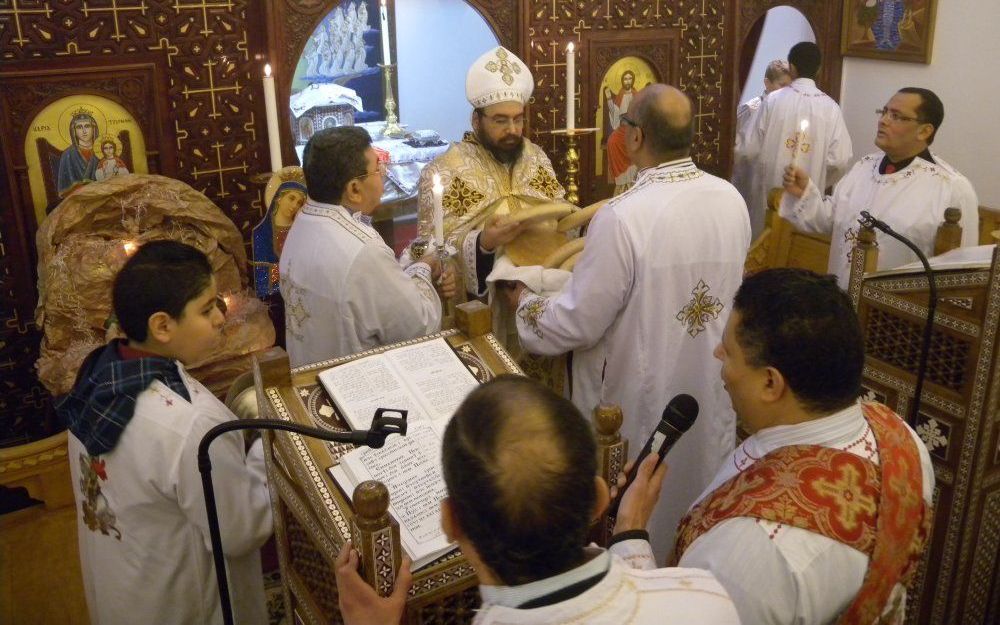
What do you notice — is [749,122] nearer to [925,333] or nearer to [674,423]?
[925,333]

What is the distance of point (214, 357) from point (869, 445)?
3.00 metres

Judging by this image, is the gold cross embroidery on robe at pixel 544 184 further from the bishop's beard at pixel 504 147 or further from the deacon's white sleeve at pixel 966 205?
the deacon's white sleeve at pixel 966 205

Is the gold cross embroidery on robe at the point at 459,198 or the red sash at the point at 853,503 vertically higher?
the gold cross embroidery on robe at the point at 459,198

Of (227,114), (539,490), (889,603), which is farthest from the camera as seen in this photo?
(227,114)

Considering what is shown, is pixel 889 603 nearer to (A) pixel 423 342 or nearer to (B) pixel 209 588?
(A) pixel 423 342

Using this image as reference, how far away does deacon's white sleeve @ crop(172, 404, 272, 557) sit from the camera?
6.56 ft

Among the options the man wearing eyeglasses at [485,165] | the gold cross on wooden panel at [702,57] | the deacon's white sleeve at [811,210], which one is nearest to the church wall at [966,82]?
the gold cross on wooden panel at [702,57]

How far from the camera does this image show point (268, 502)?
2.18 metres

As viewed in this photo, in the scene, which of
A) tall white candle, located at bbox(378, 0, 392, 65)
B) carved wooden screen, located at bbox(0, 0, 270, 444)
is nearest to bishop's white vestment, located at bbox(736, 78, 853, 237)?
tall white candle, located at bbox(378, 0, 392, 65)

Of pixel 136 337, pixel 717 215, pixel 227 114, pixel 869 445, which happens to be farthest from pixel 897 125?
pixel 136 337

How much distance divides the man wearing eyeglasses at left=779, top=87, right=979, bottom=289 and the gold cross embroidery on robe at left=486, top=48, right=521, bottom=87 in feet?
4.82

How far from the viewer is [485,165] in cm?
423

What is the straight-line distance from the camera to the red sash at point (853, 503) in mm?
1581

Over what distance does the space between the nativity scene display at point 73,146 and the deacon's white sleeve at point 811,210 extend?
10.9ft
